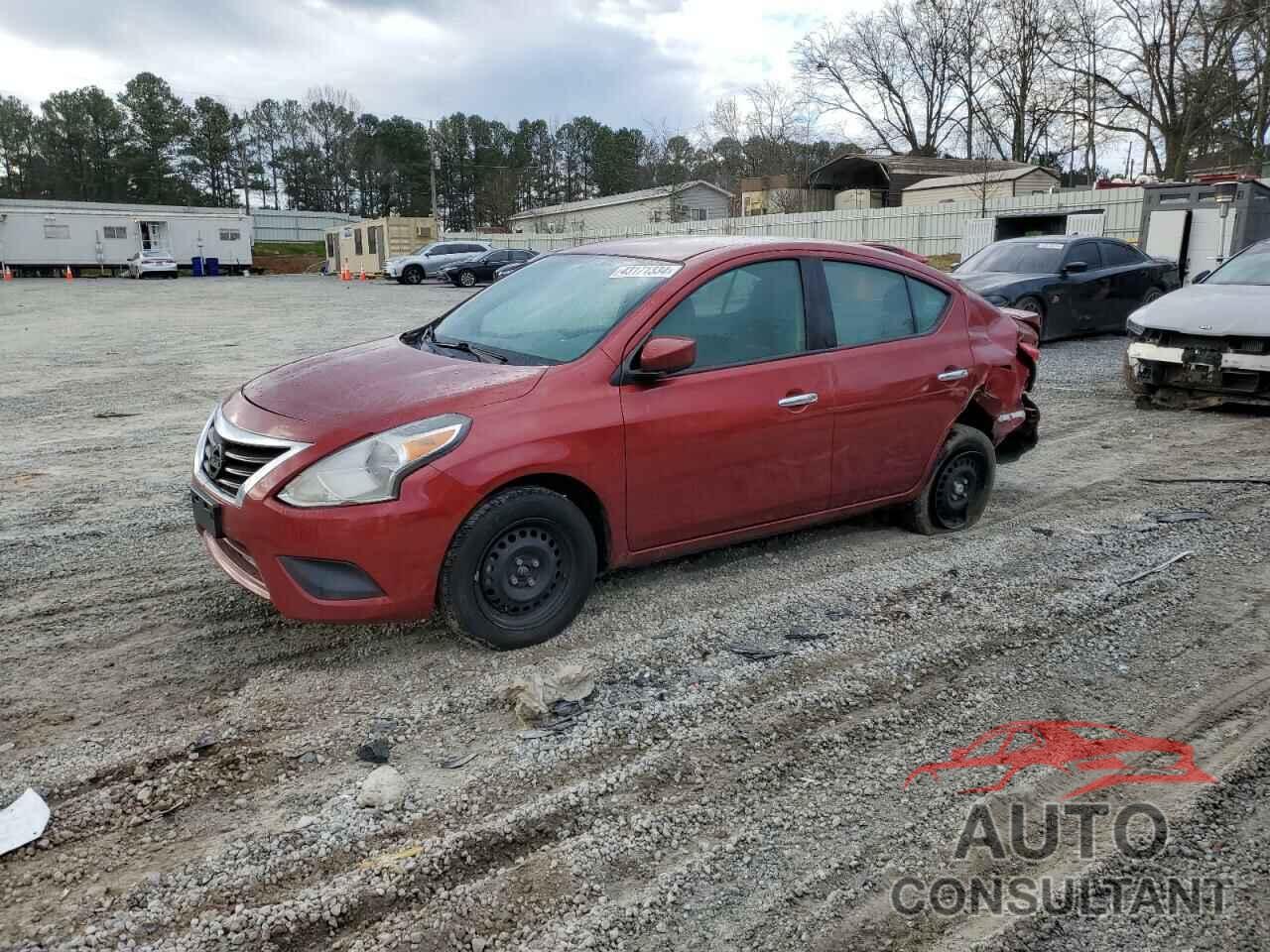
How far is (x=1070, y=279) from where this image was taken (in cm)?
1318

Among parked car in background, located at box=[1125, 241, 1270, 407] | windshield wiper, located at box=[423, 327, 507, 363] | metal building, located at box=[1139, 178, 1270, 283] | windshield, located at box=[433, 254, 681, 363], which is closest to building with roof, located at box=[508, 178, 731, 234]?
metal building, located at box=[1139, 178, 1270, 283]

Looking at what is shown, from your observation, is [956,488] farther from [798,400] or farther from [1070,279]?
[1070,279]

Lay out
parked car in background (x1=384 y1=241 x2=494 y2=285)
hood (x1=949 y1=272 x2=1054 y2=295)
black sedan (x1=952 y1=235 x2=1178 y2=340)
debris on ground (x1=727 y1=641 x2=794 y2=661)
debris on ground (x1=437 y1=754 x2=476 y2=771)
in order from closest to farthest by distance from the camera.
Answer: debris on ground (x1=437 y1=754 x2=476 y2=771) < debris on ground (x1=727 y1=641 x2=794 y2=661) < hood (x1=949 y1=272 x2=1054 y2=295) < black sedan (x1=952 y1=235 x2=1178 y2=340) < parked car in background (x1=384 y1=241 x2=494 y2=285)

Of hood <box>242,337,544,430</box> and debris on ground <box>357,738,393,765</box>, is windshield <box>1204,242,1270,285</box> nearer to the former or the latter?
hood <box>242,337,544,430</box>

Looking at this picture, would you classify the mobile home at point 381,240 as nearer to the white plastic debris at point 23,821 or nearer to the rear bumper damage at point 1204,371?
the rear bumper damage at point 1204,371

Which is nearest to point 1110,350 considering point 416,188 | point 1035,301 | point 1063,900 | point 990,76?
point 1035,301

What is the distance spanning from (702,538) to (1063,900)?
223 centimetres

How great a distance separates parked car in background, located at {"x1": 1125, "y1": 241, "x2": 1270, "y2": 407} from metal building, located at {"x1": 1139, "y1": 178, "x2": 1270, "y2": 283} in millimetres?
6692

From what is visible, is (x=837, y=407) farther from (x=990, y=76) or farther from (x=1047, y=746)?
(x=990, y=76)

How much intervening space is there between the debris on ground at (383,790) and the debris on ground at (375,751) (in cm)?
7

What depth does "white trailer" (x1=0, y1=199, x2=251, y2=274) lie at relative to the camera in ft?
145

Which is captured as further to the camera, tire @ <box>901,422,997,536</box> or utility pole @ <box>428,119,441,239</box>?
utility pole @ <box>428,119,441,239</box>

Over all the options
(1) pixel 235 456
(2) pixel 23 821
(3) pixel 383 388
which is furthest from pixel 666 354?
(2) pixel 23 821

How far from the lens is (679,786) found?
300cm
